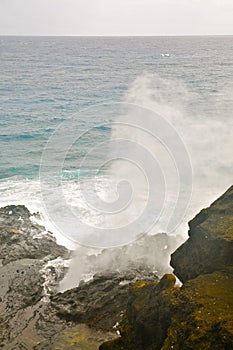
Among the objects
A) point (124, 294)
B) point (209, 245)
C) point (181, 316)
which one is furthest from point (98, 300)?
point (181, 316)

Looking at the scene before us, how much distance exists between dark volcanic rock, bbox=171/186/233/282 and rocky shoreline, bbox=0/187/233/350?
0.03 metres

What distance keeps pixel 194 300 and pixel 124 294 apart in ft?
19.3

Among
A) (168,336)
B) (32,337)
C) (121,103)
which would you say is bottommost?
(32,337)

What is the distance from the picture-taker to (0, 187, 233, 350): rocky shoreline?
7.57 meters

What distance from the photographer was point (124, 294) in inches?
522

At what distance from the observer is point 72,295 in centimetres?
1379

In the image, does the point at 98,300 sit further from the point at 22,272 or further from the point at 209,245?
the point at 209,245

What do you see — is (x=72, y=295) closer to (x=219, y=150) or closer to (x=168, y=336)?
(x=168, y=336)

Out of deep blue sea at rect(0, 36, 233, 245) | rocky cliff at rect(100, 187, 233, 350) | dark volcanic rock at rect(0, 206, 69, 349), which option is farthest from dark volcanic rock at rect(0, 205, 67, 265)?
rocky cliff at rect(100, 187, 233, 350)

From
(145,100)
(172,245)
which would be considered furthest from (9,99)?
(172,245)

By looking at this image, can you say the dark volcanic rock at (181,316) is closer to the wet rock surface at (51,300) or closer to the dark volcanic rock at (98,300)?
the wet rock surface at (51,300)

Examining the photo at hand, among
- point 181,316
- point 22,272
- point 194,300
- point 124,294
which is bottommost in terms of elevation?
point 22,272

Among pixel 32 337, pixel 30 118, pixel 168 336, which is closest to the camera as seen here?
pixel 168 336

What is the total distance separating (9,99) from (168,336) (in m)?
54.6
